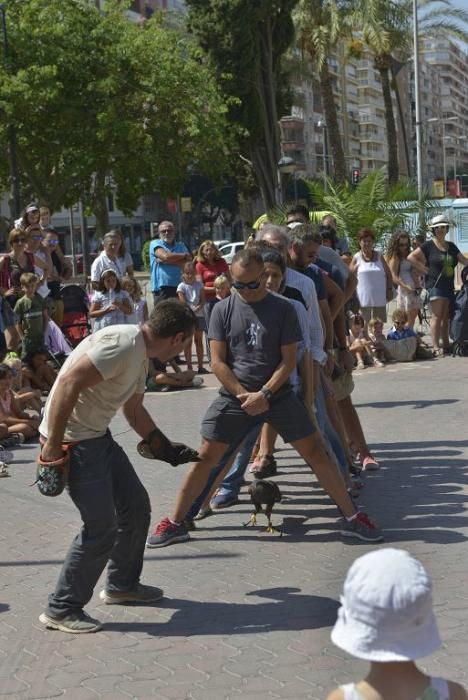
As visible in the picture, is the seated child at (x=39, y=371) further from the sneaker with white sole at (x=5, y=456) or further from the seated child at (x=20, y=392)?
the sneaker with white sole at (x=5, y=456)

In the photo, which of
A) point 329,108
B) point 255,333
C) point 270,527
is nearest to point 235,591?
point 270,527

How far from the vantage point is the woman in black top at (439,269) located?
1717cm

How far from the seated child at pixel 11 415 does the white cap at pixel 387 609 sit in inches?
356

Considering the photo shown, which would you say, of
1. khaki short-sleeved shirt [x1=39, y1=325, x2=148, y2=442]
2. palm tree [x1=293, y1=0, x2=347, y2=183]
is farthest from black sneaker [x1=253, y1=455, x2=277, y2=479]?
palm tree [x1=293, y1=0, x2=347, y2=183]

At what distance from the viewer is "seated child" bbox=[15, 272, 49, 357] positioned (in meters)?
14.1

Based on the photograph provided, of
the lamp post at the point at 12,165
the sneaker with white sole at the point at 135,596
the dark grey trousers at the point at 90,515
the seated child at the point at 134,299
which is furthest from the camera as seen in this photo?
the lamp post at the point at 12,165

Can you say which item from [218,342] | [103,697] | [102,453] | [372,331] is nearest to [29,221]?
[372,331]

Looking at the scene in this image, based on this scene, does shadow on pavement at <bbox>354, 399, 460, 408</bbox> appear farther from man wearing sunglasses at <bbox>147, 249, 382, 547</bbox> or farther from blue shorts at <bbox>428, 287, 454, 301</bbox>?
man wearing sunglasses at <bbox>147, 249, 382, 547</bbox>

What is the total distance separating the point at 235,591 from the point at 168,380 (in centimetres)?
880

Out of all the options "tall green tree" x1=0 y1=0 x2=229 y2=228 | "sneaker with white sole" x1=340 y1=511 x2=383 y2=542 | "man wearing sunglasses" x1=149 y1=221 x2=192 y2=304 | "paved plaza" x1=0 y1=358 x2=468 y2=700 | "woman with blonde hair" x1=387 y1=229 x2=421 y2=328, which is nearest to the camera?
"paved plaza" x1=0 y1=358 x2=468 y2=700

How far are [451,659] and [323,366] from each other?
345 centimetres

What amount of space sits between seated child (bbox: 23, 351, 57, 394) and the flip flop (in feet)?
18.6

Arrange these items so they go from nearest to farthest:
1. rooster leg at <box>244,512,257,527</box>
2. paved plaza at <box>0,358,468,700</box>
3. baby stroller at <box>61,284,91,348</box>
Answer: paved plaza at <box>0,358,468,700</box> < rooster leg at <box>244,512,257,527</box> < baby stroller at <box>61,284,91,348</box>

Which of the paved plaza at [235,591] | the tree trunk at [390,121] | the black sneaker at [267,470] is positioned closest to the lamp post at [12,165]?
the tree trunk at [390,121]
